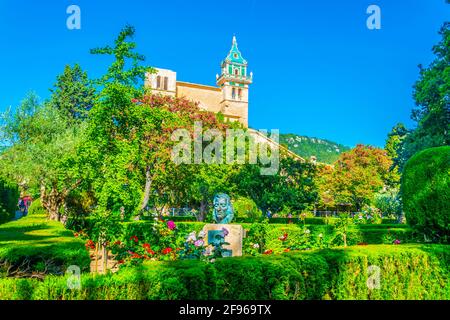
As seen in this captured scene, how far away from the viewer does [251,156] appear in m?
24.6

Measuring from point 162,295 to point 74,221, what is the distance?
17.2m

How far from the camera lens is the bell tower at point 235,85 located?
67.0 m

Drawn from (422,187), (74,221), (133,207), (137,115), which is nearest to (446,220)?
(422,187)

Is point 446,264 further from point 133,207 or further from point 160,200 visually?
point 160,200

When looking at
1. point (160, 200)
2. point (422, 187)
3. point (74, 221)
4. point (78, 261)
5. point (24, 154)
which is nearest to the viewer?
point (78, 261)

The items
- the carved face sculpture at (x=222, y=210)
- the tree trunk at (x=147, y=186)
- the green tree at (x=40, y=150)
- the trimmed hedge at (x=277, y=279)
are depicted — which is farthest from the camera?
the tree trunk at (x=147, y=186)

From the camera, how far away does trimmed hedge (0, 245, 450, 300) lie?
152 inches

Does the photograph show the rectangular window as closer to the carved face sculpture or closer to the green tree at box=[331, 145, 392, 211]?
the green tree at box=[331, 145, 392, 211]

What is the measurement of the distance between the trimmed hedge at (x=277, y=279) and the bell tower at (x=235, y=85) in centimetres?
5976

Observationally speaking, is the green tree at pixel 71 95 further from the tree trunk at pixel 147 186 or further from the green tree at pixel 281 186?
the green tree at pixel 281 186

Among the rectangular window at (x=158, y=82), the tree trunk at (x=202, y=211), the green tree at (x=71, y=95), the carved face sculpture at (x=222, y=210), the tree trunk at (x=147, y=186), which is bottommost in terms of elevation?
the tree trunk at (x=202, y=211)

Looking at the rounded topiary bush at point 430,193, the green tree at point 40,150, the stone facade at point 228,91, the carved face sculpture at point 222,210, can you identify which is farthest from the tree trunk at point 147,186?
the stone facade at point 228,91

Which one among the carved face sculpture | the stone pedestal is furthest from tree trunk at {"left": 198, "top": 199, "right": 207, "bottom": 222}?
the stone pedestal
